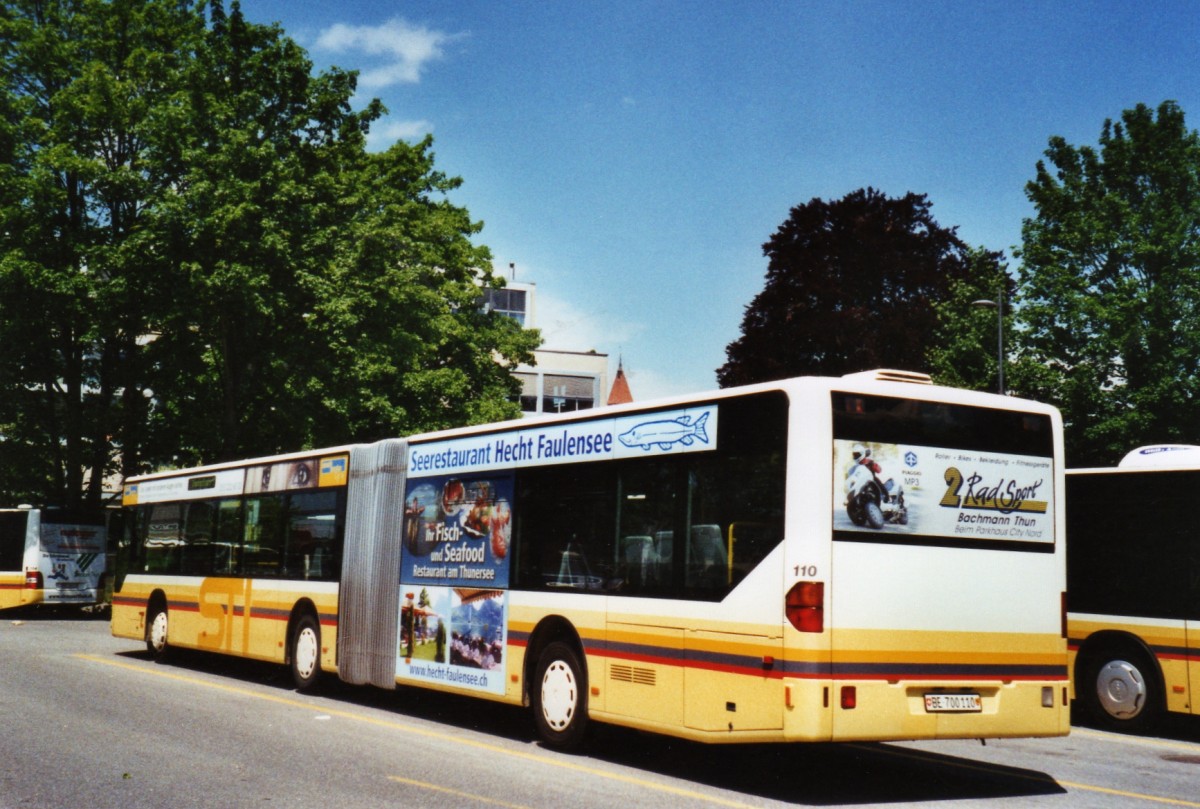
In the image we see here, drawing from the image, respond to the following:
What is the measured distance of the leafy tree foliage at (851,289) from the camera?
3981 cm

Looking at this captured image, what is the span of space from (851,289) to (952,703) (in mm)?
33918

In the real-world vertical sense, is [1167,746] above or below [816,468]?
below

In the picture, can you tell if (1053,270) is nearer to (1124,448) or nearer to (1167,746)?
(1124,448)

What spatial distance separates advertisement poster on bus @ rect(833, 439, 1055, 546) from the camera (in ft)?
28.0

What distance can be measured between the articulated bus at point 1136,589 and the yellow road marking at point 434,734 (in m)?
6.64

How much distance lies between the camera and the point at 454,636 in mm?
12391

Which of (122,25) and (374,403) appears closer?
(374,403)

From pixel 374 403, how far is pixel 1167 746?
2360cm

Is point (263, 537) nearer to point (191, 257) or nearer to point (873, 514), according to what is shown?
point (873, 514)

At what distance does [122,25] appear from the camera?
113 feet

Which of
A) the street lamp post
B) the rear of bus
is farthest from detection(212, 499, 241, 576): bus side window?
the street lamp post

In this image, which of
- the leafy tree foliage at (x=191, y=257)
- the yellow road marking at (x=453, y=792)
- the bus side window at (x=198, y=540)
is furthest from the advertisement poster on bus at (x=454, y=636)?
the leafy tree foliage at (x=191, y=257)

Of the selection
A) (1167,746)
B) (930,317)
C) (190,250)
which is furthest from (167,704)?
(930,317)

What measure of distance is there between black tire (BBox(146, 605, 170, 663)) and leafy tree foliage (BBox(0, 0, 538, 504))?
35.1 feet
